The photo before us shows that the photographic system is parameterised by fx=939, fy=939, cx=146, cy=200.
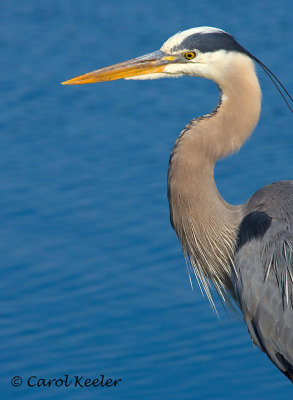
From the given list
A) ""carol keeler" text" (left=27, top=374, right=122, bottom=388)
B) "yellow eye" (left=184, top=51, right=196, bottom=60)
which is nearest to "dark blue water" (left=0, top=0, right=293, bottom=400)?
""carol keeler" text" (left=27, top=374, right=122, bottom=388)

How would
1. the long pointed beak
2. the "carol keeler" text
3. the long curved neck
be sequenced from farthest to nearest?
the "carol keeler" text → the long pointed beak → the long curved neck

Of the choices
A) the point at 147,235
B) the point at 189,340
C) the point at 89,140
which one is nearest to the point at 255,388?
the point at 189,340

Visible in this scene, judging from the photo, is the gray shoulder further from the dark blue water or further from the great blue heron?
the dark blue water

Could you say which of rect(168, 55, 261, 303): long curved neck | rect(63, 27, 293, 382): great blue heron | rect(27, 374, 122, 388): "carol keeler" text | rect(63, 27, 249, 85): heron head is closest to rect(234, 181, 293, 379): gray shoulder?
rect(63, 27, 293, 382): great blue heron

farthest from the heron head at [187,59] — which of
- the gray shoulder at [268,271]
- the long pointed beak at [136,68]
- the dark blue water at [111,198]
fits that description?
the dark blue water at [111,198]

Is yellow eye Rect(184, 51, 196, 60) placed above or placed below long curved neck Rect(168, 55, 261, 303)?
above

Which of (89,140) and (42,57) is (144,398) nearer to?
(89,140)

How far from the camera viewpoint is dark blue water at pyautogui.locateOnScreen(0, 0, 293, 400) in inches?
198

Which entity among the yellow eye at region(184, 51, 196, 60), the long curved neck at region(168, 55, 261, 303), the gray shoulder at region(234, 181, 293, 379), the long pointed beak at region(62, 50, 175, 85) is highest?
the long pointed beak at region(62, 50, 175, 85)

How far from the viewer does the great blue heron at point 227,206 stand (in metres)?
4.10

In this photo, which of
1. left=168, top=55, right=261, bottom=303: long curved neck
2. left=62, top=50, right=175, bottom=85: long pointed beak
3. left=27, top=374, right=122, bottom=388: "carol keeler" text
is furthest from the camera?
left=27, top=374, right=122, bottom=388: "carol keeler" text

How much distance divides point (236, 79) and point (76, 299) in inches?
75.6

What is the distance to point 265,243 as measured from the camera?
4.16 meters

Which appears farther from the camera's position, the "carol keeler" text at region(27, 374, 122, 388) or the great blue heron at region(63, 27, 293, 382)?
the "carol keeler" text at region(27, 374, 122, 388)
